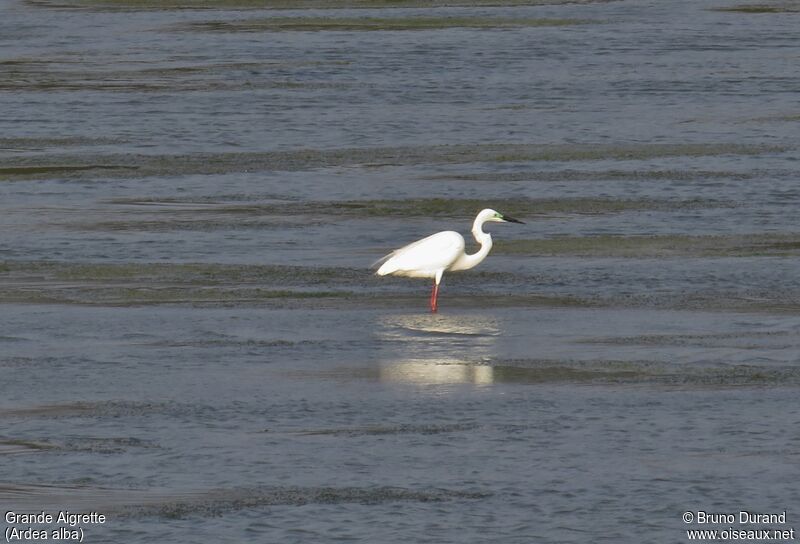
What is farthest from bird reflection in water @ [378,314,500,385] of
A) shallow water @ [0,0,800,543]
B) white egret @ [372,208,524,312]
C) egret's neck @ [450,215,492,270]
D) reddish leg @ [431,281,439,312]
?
egret's neck @ [450,215,492,270]

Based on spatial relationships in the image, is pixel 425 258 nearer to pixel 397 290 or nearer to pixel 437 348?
pixel 397 290

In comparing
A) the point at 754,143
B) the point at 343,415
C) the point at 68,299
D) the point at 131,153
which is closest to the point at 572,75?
the point at 754,143

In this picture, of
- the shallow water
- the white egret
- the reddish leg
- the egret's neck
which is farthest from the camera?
the egret's neck

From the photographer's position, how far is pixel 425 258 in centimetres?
1448

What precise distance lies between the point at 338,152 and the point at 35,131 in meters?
3.93

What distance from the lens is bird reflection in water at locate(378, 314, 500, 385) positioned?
39.1ft

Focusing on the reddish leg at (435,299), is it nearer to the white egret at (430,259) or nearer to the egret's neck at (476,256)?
the white egret at (430,259)

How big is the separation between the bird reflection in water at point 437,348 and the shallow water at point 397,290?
3cm

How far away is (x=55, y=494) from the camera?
9.61 m

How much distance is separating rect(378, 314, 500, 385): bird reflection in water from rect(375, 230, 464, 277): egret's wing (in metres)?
0.65

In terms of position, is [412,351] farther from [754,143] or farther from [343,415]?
[754,143]

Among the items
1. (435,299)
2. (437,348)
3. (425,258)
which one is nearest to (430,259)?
(425,258)

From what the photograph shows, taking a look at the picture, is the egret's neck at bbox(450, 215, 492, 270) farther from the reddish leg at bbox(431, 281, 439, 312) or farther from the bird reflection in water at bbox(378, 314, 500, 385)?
the bird reflection in water at bbox(378, 314, 500, 385)

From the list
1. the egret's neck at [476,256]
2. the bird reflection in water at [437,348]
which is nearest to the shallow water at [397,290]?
the bird reflection in water at [437,348]
